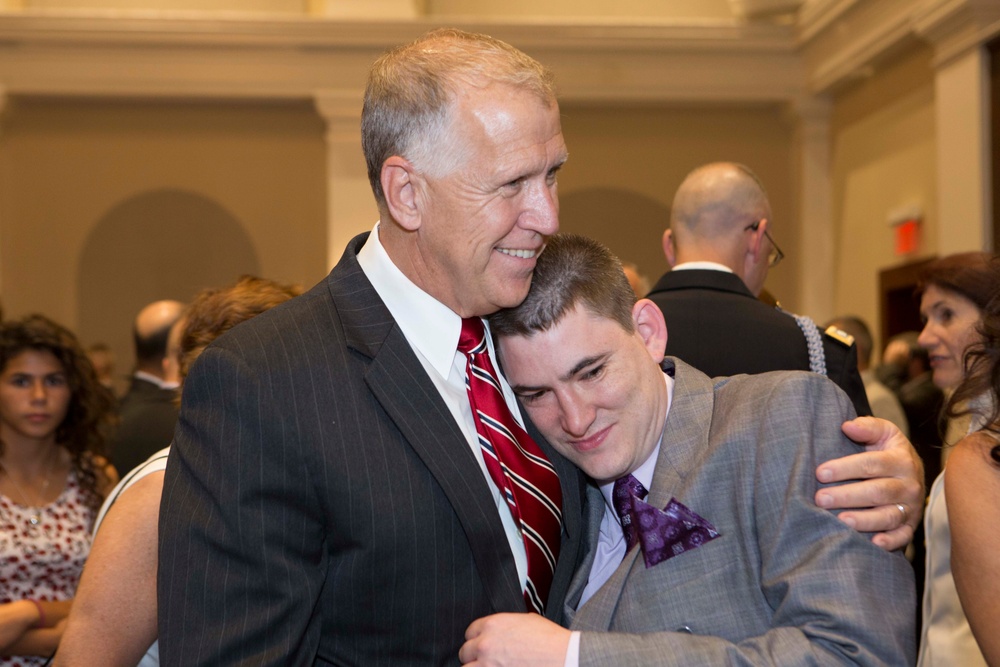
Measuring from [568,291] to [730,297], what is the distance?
4.92 ft

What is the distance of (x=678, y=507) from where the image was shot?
1822mm

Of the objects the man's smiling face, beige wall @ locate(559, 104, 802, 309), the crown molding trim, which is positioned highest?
the crown molding trim

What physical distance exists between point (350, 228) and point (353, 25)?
1.66 metres

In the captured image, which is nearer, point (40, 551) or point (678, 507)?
point (678, 507)

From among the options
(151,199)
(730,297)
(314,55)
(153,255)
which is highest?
(314,55)

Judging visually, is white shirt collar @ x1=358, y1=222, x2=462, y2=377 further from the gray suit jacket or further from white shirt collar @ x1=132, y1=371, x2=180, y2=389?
white shirt collar @ x1=132, y1=371, x2=180, y2=389

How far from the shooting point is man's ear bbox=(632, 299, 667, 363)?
2.12m

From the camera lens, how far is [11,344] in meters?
3.83

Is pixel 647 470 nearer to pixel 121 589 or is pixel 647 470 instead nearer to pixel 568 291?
pixel 568 291

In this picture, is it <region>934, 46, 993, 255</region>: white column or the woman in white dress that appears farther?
<region>934, 46, 993, 255</region>: white column

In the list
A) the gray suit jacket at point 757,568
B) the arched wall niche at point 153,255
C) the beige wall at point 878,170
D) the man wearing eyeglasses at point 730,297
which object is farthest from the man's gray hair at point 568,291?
the arched wall niche at point 153,255

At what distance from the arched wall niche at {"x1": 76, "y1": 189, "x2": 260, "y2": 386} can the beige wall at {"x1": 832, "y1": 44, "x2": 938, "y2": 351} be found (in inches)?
206

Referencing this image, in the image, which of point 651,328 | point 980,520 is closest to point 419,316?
point 651,328

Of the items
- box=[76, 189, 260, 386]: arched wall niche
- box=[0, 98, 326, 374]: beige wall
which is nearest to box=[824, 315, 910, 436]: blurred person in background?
box=[0, 98, 326, 374]: beige wall
